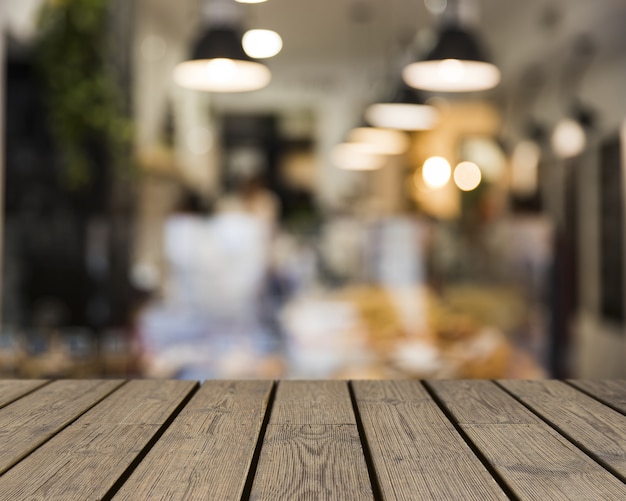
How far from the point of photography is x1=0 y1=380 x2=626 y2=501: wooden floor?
1.03m

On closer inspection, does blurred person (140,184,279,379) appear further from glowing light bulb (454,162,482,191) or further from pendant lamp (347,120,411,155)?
glowing light bulb (454,162,482,191)

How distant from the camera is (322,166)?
955 cm

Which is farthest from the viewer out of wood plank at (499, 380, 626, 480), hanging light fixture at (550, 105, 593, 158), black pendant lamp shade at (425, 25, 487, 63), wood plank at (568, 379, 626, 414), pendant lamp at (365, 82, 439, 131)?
hanging light fixture at (550, 105, 593, 158)

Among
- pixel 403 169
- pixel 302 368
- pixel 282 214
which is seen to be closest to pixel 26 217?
pixel 302 368

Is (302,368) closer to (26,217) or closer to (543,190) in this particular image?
(26,217)

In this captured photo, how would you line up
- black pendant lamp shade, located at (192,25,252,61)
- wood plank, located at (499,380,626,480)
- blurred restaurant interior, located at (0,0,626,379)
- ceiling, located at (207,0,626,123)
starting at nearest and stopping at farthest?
wood plank, located at (499,380,626,480), black pendant lamp shade, located at (192,25,252,61), blurred restaurant interior, located at (0,0,626,379), ceiling, located at (207,0,626,123)

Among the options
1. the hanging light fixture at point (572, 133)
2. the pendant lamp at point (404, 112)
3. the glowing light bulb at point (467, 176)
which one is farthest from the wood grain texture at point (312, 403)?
the glowing light bulb at point (467, 176)

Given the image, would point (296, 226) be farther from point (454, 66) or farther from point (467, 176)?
point (467, 176)

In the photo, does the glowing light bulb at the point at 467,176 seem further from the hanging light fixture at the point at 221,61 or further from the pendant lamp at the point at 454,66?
the hanging light fixture at the point at 221,61

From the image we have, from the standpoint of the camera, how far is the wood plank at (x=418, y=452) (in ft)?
3.34

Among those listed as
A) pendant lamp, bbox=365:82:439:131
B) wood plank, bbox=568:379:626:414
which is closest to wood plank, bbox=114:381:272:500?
wood plank, bbox=568:379:626:414

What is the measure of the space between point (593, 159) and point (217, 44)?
3492mm

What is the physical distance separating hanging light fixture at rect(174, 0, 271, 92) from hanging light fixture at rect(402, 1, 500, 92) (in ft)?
1.90

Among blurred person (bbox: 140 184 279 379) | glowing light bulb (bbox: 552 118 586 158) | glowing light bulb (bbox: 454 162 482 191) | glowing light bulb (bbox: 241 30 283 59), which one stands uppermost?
glowing light bulb (bbox: 241 30 283 59)
